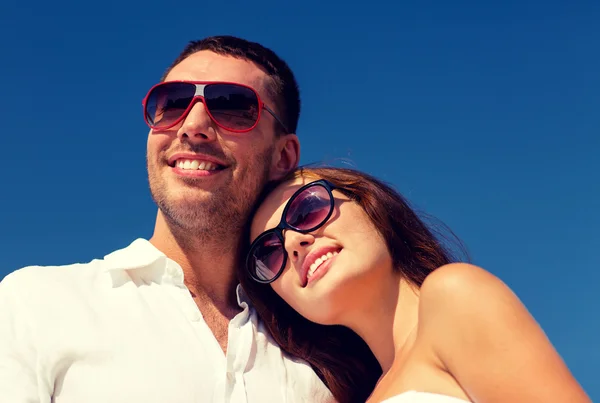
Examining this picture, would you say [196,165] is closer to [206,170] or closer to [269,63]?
[206,170]

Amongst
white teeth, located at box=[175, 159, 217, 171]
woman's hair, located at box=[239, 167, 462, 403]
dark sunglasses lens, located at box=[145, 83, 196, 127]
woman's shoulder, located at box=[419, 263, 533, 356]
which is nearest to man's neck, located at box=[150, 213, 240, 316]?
woman's hair, located at box=[239, 167, 462, 403]

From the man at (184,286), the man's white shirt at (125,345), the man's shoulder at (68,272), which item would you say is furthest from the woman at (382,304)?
the man's shoulder at (68,272)

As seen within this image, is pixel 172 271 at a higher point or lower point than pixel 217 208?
lower

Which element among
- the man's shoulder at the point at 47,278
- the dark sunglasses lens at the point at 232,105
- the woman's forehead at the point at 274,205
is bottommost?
the man's shoulder at the point at 47,278

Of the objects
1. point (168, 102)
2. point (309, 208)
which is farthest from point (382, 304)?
point (168, 102)

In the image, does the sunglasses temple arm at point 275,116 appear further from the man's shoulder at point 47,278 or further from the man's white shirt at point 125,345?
the man's shoulder at point 47,278

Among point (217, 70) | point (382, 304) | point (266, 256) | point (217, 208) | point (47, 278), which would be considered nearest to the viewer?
point (47, 278)

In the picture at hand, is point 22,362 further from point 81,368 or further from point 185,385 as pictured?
point 185,385
